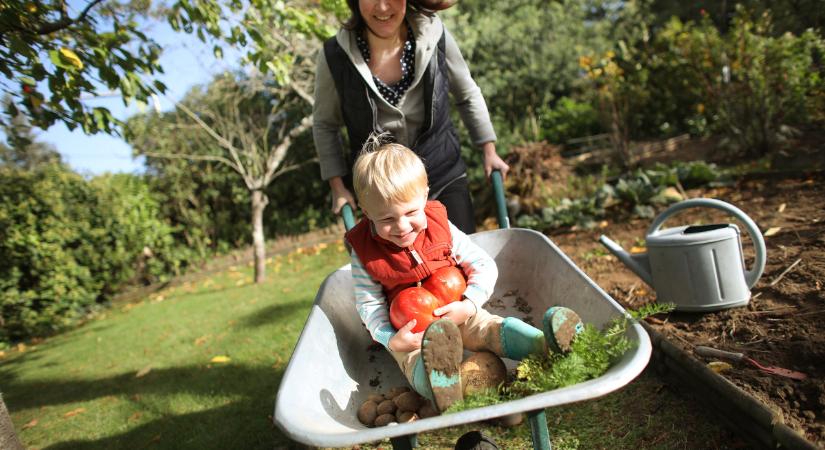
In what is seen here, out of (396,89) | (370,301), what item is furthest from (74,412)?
(396,89)

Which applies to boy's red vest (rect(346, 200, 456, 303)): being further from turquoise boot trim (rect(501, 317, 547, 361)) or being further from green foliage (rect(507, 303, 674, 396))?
green foliage (rect(507, 303, 674, 396))

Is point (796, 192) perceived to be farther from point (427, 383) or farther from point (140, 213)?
point (140, 213)

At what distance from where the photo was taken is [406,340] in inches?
57.9

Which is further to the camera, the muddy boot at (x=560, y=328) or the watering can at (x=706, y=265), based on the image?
the watering can at (x=706, y=265)

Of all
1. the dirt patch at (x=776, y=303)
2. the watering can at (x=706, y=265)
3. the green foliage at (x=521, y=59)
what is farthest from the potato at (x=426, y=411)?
the green foliage at (x=521, y=59)

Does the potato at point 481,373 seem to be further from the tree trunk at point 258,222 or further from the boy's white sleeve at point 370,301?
the tree trunk at point 258,222

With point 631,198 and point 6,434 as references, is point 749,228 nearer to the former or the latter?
point 631,198

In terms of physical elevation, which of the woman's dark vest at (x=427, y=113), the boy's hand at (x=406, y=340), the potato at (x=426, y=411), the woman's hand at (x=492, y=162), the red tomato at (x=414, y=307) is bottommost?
the potato at (x=426, y=411)

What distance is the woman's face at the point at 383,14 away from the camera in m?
1.88

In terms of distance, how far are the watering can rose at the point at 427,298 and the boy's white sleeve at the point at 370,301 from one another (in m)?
0.05

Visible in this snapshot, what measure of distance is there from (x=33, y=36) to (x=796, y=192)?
4986 millimetres

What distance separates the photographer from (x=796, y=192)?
3.84 metres

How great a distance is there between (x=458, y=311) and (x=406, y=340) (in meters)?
0.20

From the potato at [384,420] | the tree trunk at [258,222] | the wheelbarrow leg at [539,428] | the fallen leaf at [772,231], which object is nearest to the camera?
the wheelbarrow leg at [539,428]
